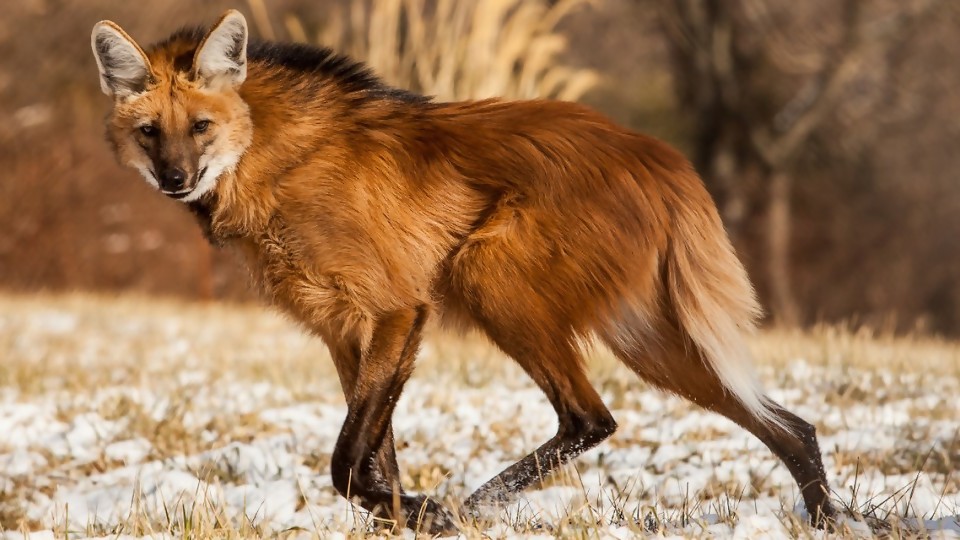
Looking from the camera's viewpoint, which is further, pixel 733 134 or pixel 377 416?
pixel 733 134

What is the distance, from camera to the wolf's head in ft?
11.2

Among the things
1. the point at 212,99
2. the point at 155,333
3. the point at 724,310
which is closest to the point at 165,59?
the point at 212,99

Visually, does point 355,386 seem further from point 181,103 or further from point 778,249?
point 778,249

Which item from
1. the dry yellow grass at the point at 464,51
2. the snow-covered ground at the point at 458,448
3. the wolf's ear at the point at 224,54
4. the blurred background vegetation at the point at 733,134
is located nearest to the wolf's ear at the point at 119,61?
the wolf's ear at the point at 224,54

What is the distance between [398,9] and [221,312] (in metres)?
3.79

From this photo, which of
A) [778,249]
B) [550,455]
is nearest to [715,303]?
[550,455]

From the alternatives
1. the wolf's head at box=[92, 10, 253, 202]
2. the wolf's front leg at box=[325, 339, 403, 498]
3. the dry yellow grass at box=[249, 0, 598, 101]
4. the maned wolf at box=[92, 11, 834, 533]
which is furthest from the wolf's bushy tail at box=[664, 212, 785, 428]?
the dry yellow grass at box=[249, 0, 598, 101]

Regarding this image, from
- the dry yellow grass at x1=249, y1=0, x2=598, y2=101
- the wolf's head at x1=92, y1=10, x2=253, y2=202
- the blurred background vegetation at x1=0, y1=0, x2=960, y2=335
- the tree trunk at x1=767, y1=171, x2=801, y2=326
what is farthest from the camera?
the tree trunk at x1=767, y1=171, x2=801, y2=326

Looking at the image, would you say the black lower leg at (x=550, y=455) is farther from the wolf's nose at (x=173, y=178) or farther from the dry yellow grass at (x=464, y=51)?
the dry yellow grass at (x=464, y=51)

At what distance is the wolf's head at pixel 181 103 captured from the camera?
134 inches

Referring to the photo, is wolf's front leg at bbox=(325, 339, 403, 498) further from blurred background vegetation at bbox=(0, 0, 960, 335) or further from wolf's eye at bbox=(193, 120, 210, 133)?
blurred background vegetation at bbox=(0, 0, 960, 335)

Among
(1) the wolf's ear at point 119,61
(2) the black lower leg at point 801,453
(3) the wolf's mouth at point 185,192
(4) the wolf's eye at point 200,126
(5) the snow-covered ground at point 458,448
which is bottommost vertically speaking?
(5) the snow-covered ground at point 458,448

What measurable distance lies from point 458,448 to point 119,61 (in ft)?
6.57

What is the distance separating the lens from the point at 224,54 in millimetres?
3523
